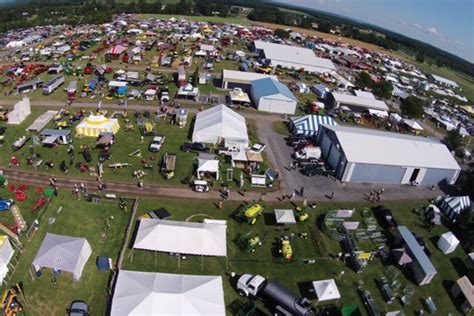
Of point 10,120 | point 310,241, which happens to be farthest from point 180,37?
point 310,241

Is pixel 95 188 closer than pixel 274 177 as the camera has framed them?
Yes

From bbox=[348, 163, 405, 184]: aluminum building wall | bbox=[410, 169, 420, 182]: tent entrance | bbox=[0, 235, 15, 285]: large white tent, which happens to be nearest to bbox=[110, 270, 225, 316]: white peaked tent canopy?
bbox=[0, 235, 15, 285]: large white tent

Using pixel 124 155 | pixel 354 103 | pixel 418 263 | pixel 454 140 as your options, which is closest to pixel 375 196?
pixel 418 263

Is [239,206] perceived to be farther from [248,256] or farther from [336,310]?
[336,310]

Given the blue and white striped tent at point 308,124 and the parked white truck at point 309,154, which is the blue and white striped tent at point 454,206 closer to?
the parked white truck at point 309,154

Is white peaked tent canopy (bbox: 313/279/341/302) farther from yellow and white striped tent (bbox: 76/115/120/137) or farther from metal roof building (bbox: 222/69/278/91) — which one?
metal roof building (bbox: 222/69/278/91)
